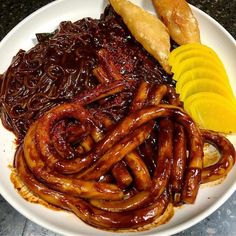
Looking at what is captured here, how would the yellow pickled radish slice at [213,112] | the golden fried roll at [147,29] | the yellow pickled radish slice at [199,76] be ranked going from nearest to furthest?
1. the yellow pickled radish slice at [213,112]
2. the yellow pickled radish slice at [199,76]
3. the golden fried roll at [147,29]

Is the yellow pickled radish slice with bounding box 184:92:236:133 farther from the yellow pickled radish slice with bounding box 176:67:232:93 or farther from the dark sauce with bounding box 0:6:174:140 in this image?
the dark sauce with bounding box 0:6:174:140

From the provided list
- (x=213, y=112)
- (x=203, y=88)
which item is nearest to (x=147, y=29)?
(x=203, y=88)

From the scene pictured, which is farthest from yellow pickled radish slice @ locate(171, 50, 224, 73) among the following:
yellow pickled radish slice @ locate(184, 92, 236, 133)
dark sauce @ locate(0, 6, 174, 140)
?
yellow pickled radish slice @ locate(184, 92, 236, 133)

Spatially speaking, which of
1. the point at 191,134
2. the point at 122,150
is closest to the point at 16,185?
the point at 122,150

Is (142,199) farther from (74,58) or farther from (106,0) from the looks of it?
(106,0)

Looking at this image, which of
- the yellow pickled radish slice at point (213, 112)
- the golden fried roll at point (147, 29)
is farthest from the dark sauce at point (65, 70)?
the yellow pickled radish slice at point (213, 112)

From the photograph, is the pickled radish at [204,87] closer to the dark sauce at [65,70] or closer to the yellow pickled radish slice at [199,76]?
the yellow pickled radish slice at [199,76]
